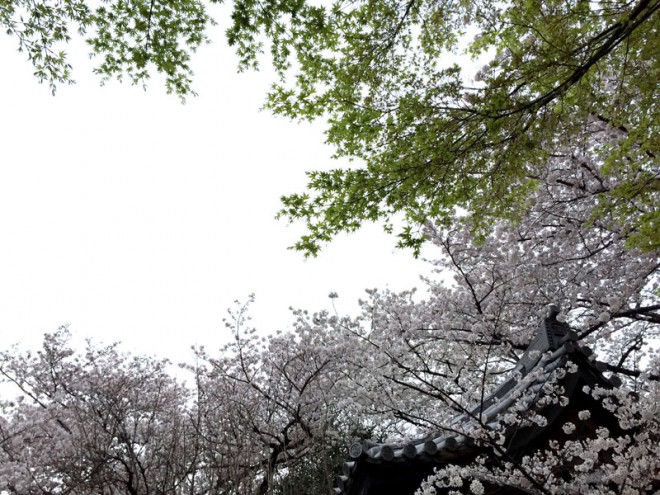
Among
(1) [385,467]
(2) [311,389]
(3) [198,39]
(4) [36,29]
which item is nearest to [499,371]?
(2) [311,389]

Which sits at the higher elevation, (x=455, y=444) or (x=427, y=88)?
(x=427, y=88)

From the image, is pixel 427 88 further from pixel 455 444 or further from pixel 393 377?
pixel 393 377

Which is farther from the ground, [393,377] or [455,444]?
[393,377]

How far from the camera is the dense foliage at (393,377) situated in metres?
5.45

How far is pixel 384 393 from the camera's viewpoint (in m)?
9.89

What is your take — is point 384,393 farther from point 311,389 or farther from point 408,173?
point 408,173

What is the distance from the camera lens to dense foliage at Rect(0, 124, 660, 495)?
17.9 ft

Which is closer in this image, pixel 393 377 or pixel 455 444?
pixel 455 444

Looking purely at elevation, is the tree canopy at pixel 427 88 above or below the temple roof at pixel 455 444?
above

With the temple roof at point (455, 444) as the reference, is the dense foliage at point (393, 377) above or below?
above

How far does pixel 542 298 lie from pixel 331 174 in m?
6.17

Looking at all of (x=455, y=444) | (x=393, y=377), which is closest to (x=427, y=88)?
(x=455, y=444)

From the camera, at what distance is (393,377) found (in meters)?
9.08

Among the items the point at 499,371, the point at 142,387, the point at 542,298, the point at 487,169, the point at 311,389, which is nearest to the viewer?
the point at 487,169
